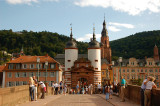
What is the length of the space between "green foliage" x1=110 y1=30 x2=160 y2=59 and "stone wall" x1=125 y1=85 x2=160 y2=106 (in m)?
118

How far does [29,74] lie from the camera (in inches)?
2525

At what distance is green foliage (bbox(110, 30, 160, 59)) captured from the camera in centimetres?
14010

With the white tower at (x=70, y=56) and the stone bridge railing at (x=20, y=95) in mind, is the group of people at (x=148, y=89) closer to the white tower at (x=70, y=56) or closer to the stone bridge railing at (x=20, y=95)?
the stone bridge railing at (x=20, y=95)

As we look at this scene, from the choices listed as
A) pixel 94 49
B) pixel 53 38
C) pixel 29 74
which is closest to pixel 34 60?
pixel 29 74

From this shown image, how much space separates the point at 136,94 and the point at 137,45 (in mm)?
145569

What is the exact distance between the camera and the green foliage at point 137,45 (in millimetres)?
140100

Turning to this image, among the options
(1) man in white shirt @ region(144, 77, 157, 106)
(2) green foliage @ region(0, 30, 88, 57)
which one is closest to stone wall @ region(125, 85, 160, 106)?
(1) man in white shirt @ region(144, 77, 157, 106)

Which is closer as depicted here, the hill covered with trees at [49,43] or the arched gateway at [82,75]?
the arched gateway at [82,75]

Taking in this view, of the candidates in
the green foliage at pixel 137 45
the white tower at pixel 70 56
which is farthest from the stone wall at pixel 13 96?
the green foliage at pixel 137 45

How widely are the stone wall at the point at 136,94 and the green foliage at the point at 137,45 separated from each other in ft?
387

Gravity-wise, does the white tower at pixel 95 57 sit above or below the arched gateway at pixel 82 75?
above

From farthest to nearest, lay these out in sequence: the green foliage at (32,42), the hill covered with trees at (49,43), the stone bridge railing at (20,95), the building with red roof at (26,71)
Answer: the green foliage at (32,42), the hill covered with trees at (49,43), the building with red roof at (26,71), the stone bridge railing at (20,95)

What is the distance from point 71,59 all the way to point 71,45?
3876 millimetres

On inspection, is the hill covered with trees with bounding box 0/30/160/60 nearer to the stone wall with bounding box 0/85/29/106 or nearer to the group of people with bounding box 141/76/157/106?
the stone wall with bounding box 0/85/29/106
